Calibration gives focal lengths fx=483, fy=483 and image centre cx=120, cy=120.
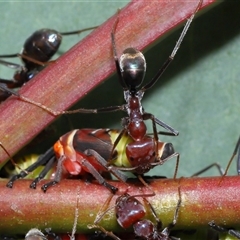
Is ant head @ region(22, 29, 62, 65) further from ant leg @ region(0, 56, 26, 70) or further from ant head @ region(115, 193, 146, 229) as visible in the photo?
ant head @ region(115, 193, 146, 229)

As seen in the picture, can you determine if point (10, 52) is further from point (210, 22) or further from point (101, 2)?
point (210, 22)

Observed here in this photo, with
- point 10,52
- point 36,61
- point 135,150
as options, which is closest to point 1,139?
point 135,150

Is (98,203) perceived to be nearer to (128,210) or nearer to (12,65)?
(128,210)

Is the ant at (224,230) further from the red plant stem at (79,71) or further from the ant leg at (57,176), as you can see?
the red plant stem at (79,71)

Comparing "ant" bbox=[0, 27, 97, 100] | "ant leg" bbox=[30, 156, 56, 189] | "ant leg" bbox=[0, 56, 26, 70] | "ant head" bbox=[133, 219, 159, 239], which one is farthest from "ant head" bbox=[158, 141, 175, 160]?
"ant leg" bbox=[0, 56, 26, 70]

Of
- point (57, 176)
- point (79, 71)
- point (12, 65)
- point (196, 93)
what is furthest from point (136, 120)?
point (12, 65)
